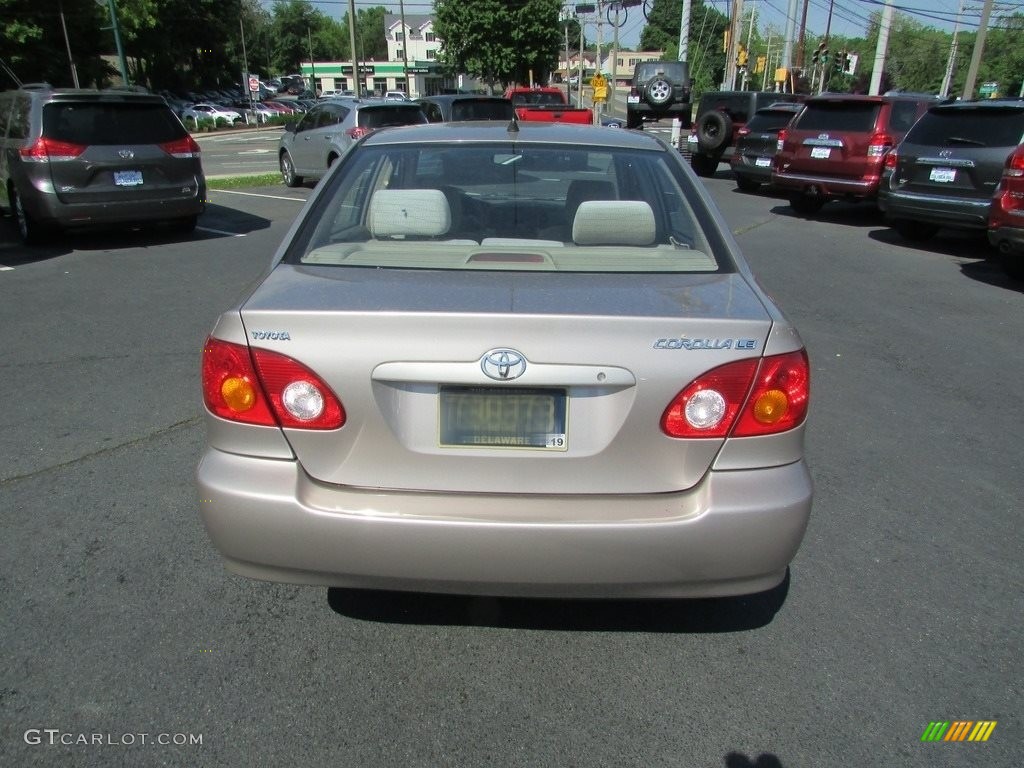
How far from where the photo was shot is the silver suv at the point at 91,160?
9250 mm

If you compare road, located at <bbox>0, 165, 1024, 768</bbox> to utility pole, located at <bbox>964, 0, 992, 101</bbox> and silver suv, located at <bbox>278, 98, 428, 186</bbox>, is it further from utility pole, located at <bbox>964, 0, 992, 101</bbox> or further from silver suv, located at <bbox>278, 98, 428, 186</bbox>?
utility pole, located at <bbox>964, 0, 992, 101</bbox>

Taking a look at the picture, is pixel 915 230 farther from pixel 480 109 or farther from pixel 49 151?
pixel 49 151

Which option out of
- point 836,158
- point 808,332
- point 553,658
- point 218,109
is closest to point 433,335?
point 553,658

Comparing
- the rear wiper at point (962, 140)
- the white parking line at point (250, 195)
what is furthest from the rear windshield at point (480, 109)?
the rear wiper at point (962, 140)

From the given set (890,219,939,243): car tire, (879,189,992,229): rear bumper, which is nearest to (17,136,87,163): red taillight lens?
(879,189,992,229): rear bumper

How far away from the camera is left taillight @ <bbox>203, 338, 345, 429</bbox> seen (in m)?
2.34

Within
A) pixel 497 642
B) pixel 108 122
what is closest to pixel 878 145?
pixel 108 122

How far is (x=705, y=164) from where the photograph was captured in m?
19.6

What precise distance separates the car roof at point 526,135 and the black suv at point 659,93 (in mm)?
23148

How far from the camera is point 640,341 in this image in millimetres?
2277

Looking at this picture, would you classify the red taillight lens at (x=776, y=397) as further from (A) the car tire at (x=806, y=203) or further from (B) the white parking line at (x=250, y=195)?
(B) the white parking line at (x=250, y=195)

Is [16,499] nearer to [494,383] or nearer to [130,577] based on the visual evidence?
[130,577]

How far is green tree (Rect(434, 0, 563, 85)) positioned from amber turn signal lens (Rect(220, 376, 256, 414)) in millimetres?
47572

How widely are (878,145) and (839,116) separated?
896 millimetres
